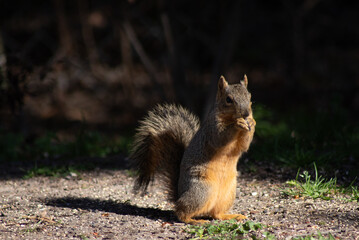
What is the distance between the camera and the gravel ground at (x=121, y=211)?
10.2 ft

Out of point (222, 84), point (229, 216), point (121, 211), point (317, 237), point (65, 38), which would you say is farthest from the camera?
point (65, 38)

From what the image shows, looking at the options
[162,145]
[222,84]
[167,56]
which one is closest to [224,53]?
[167,56]

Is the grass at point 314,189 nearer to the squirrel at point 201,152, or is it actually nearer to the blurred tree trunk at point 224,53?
the squirrel at point 201,152

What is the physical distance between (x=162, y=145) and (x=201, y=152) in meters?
0.43

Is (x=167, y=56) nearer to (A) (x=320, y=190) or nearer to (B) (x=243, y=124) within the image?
(A) (x=320, y=190)

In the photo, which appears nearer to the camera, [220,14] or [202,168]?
[202,168]

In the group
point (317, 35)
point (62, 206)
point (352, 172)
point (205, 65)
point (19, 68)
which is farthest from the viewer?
point (317, 35)

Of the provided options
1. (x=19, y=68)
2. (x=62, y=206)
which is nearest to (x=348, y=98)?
(x=19, y=68)

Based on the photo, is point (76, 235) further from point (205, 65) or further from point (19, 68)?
point (205, 65)

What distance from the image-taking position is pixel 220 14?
843 centimetres

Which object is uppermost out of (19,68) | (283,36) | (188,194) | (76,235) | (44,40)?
(283,36)

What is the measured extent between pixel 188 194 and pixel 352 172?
1.69 meters

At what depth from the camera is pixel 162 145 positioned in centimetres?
370

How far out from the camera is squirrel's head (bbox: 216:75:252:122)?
3.20 metres
